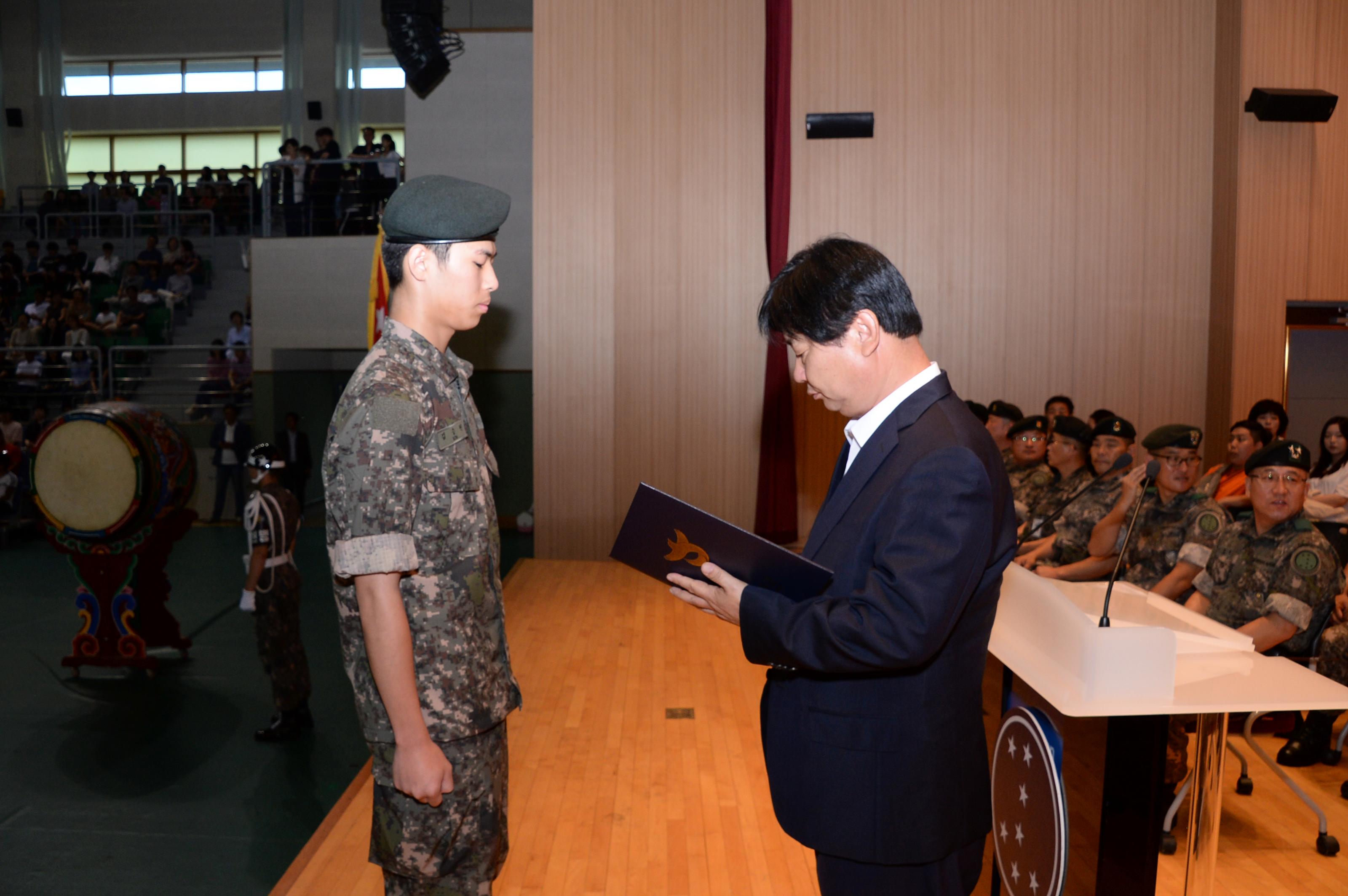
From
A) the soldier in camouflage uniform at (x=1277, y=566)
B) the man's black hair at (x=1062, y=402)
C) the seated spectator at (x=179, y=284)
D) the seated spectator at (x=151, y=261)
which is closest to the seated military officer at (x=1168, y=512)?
the soldier in camouflage uniform at (x=1277, y=566)

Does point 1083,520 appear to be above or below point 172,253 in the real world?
below

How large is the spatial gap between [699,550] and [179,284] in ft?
41.9

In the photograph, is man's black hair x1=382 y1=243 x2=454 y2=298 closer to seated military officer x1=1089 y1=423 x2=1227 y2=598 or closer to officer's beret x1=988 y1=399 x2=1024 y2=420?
seated military officer x1=1089 y1=423 x2=1227 y2=598

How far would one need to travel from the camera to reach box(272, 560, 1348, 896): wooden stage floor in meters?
2.67

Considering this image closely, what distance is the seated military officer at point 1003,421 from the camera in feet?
21.1

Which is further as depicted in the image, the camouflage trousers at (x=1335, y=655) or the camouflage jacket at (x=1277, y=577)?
the camouflage trousers at (x=1335, y=655)

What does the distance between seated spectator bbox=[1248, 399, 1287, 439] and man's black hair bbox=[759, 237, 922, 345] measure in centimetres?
526

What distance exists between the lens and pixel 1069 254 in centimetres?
736

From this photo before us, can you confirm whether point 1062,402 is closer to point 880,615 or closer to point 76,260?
point 880,615

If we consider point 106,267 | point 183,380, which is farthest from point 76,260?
point 183,380

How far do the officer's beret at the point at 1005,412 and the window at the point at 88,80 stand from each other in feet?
54.6

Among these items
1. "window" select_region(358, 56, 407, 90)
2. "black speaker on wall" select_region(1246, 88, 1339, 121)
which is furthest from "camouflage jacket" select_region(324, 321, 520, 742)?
"window" select_region(358, 56, 407, 90)

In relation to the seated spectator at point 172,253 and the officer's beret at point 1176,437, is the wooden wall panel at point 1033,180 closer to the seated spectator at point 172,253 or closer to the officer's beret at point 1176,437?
the officer's beret at point 1176,437

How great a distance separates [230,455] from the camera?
32.5ft
